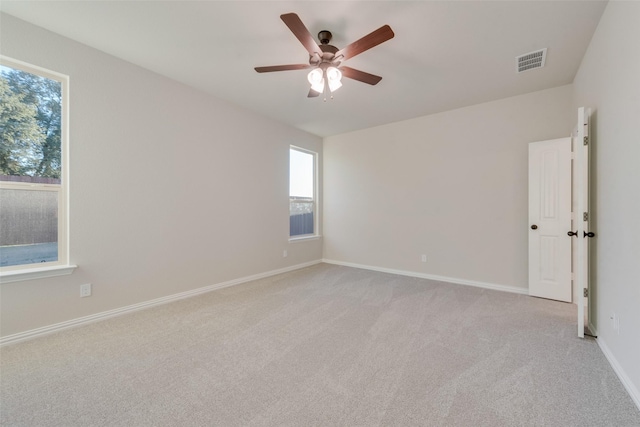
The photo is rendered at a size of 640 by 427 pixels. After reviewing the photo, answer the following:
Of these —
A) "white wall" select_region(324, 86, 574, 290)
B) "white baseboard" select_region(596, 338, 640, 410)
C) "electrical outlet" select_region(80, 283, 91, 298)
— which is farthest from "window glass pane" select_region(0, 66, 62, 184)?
"white baseboard" select_region(596, 338, 640, 410)

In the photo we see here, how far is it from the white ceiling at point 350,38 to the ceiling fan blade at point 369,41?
0.29 meters

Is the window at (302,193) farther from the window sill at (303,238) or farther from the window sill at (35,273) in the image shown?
the window sill at (35,273)

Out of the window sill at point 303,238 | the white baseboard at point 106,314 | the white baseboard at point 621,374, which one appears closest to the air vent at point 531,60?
the white baseboard at point 621,374

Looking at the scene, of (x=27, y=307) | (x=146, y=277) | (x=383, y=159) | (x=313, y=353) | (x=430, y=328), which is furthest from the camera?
(x=383, y=159)

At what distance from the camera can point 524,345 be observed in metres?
2.10

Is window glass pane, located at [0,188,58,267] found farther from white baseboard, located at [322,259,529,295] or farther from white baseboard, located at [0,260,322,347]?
white baseboard, located at [322,259,529,295]

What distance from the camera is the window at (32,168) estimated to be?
2150 mm

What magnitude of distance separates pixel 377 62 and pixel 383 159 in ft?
6.94

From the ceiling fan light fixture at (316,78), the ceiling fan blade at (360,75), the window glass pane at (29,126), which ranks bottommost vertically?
the window glass pane at (29,126)

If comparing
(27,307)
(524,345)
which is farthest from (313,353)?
(27,307)

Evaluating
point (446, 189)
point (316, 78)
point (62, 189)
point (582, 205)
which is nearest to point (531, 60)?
point (582, 205)

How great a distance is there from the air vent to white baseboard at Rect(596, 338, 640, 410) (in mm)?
2647

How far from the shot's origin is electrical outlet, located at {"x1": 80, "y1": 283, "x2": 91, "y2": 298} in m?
2.45

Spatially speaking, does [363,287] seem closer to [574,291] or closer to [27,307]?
[574,291]
